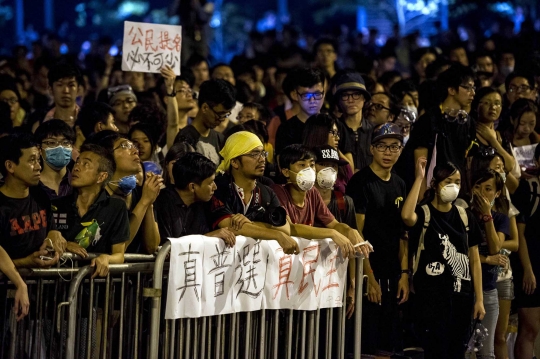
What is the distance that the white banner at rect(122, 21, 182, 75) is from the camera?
34.5 ft

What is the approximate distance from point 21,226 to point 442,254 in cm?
369

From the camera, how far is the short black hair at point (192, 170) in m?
7.73

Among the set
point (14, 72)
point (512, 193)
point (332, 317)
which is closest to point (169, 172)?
point (332, 317)

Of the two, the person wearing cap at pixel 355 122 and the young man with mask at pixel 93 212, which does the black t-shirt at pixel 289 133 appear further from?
the young man with mask at pixel 93 212

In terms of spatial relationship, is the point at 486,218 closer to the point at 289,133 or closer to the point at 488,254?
the point at 488,254

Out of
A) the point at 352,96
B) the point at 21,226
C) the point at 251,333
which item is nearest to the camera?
the point at 21,226

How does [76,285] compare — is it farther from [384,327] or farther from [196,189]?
[384,327]

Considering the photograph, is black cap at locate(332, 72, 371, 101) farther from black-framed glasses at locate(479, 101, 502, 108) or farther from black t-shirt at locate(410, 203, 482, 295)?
black t-shirt at locate(410, 203, 482, 295)

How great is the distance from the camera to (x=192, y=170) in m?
7.73

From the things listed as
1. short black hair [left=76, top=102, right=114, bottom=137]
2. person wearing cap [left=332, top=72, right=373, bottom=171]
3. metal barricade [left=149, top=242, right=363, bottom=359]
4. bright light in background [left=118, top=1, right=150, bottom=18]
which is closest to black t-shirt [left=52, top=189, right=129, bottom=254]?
metal barricade [left=149, top=242, right=363, bottom=359]

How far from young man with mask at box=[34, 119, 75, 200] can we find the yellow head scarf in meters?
1.15

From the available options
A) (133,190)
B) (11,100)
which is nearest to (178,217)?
(133,190)

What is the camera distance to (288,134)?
32.4ft

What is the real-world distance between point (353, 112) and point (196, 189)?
284 cm
